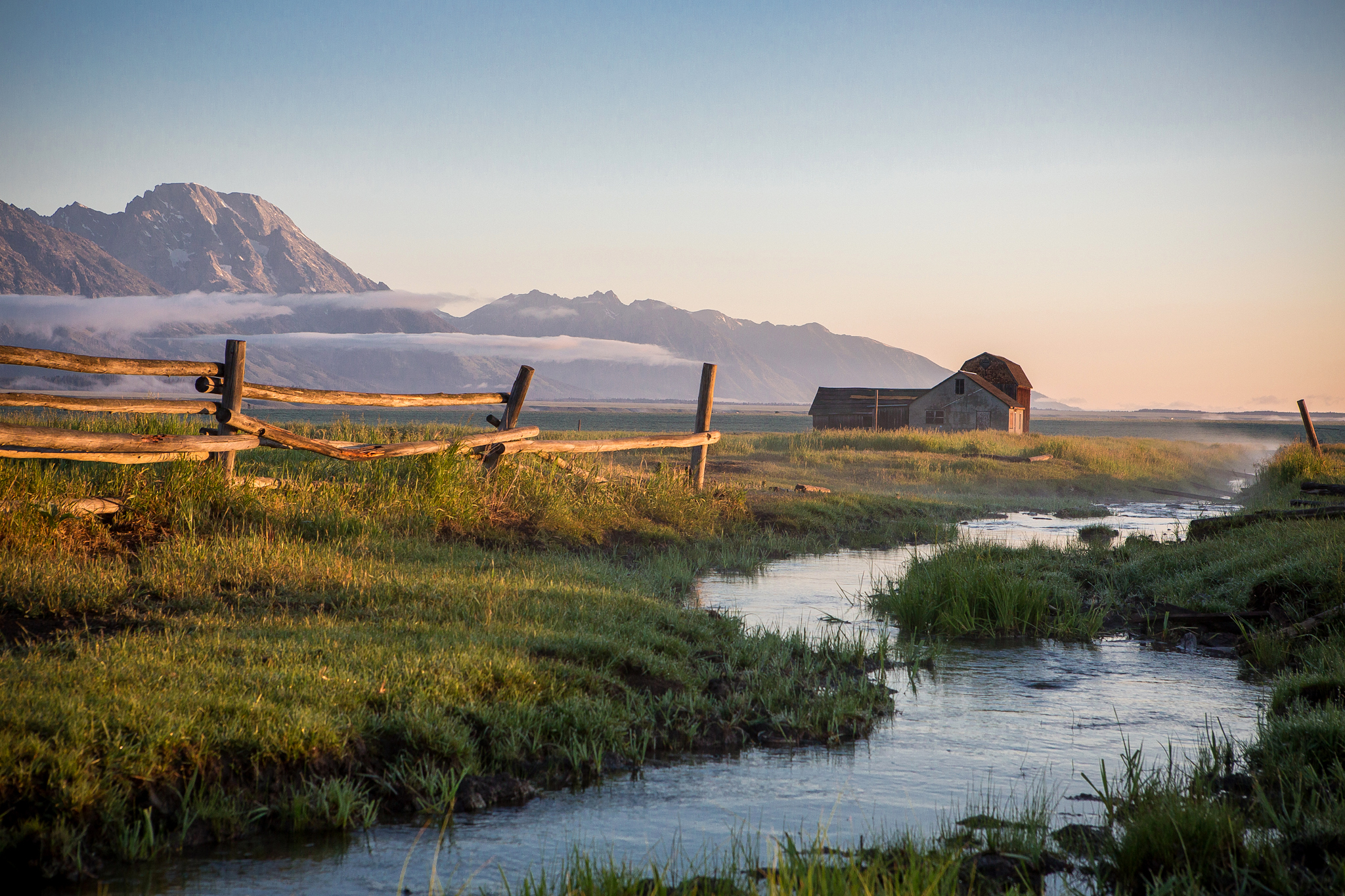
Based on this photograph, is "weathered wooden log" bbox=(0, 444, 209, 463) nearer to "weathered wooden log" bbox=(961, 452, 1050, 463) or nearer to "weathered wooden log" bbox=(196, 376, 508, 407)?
"weathered wooden log" bbox=(196, 376, 508, 407)

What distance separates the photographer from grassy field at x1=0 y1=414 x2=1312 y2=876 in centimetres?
402

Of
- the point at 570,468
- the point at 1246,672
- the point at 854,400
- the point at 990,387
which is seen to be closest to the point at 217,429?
the point at 570,468

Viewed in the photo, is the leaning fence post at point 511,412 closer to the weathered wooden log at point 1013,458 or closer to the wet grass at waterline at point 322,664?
the wet grass at waterline at point 322,664

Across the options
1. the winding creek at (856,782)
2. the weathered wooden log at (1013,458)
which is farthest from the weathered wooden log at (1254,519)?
the weathered wooden log at (1013,458)

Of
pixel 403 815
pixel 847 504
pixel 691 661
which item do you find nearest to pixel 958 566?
pixel 691 661

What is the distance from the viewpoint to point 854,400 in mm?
56906

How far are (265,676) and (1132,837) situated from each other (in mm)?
4344

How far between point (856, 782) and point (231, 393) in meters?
7.45

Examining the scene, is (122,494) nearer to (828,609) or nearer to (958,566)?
(828,609)

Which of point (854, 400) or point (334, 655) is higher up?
point (854, 400)

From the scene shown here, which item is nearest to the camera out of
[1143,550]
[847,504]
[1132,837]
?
[1132,837]

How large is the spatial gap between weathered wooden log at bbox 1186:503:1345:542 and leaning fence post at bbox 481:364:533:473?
8.73 m

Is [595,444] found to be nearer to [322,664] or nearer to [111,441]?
[111,441]

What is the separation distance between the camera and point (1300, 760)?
446cm
